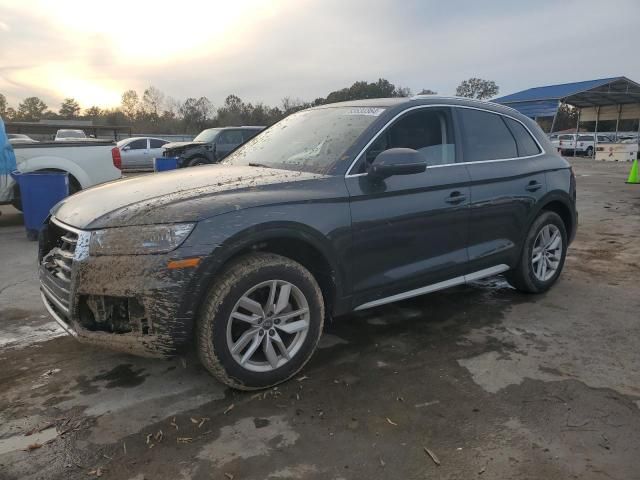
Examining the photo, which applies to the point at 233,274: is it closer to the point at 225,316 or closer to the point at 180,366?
the point at 225,316

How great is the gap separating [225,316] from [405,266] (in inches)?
55.0

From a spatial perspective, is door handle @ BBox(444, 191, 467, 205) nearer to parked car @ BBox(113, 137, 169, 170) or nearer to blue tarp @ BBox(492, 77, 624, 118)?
parked car @ BBox(113, 137, 169, 170)

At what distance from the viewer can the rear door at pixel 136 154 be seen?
21.1 meters

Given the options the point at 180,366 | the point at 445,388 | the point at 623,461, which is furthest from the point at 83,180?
the point at 623,461

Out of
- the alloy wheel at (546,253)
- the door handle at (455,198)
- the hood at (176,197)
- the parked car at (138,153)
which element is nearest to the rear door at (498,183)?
the door handle at (455,198)

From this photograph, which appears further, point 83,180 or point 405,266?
point 83,180

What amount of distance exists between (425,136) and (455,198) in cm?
53

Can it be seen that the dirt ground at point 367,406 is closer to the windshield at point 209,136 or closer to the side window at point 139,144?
the windshield at point 209,136

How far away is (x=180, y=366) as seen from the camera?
11.1 ft

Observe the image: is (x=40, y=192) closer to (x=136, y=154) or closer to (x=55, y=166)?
Answer: (x=55, y=166)

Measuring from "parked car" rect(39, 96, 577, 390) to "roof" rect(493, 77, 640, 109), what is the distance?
1222 inches

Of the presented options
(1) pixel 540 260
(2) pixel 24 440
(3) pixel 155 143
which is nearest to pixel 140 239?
(2) pixel 24 440

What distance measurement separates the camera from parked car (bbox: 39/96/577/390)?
2.68 meters

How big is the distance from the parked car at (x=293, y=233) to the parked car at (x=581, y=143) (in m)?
35.6
